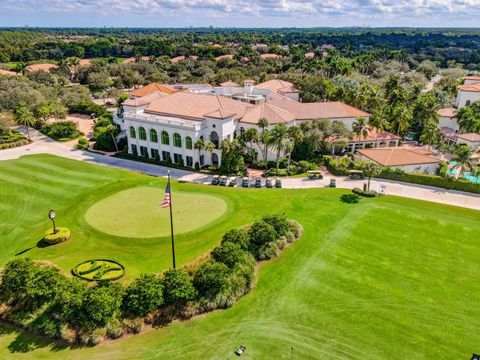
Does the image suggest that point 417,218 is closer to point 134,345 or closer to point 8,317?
point 134,345

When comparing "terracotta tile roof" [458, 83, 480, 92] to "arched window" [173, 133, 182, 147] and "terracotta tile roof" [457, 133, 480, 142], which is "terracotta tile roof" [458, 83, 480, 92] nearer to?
"terracotta tile roof" [457, 133, 480, 142]

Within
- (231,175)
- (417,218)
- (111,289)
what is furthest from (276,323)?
(231,175)

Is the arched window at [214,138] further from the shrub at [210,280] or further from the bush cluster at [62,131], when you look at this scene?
the bush cluster at [62,131]

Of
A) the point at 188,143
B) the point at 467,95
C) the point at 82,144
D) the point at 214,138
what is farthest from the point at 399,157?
the point at 82,144

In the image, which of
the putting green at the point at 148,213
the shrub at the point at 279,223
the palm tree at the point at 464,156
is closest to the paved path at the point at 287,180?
the palm tree at the point at 464,156

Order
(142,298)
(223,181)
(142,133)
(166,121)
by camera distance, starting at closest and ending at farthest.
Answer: (142,298) < (223,181) < (166,121) < (142,133)

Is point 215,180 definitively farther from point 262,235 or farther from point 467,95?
point 467,95
